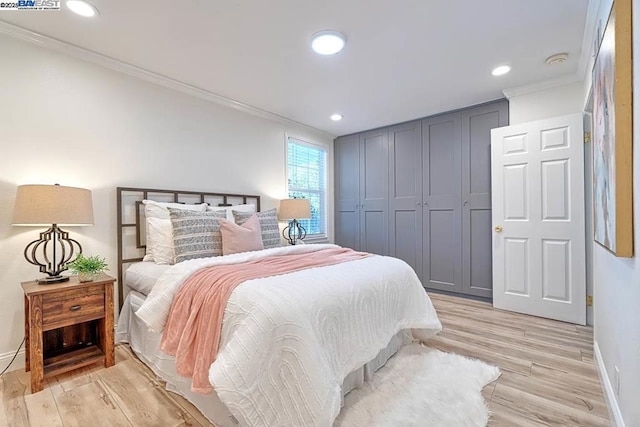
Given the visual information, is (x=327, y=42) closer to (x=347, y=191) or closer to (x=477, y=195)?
(x=477, y=195)

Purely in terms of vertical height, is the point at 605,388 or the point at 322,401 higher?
the point at 322,401

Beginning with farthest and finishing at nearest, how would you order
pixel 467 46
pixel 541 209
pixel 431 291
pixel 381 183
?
pixel 381 183 < pixel 431 291 < pixel 541 209 < pixel 467 46

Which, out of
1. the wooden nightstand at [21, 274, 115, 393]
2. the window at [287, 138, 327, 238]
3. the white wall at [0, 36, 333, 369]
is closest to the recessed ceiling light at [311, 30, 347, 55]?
the white wall at [0, 36, 333, 369]

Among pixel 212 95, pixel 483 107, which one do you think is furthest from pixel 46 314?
pixel 483 107

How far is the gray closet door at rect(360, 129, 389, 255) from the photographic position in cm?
447

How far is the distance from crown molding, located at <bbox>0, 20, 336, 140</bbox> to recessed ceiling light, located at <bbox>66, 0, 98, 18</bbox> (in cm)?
51

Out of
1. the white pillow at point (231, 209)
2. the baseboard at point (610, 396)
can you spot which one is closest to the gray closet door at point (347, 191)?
the white pillow at point (231, 209)

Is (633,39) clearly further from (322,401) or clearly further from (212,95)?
(212,95)

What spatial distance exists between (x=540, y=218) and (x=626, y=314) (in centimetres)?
199

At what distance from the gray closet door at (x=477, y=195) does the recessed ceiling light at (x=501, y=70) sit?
69 centimetres

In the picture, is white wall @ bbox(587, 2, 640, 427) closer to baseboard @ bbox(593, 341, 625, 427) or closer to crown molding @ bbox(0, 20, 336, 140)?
baseboard @ bbox(593, 341, 625, 427)

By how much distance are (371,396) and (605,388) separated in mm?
1361

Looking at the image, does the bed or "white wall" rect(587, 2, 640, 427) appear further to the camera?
the bed

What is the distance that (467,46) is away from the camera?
2363 mm
